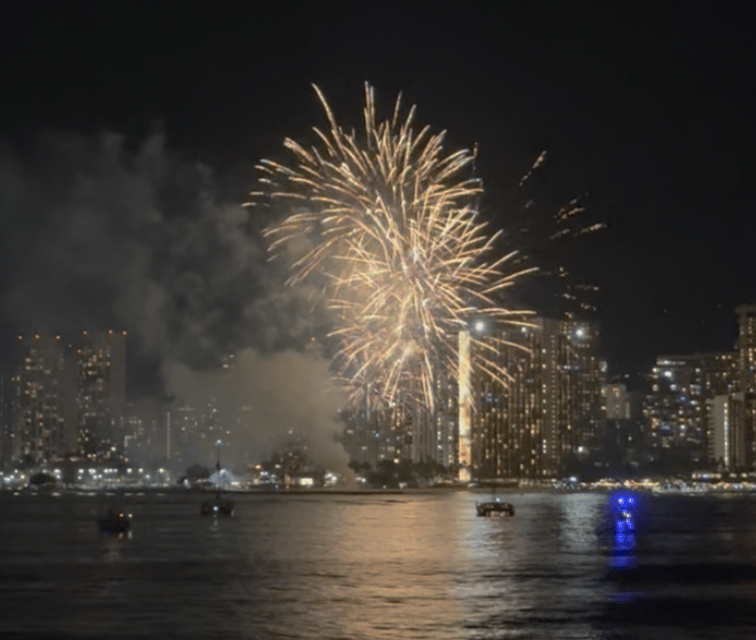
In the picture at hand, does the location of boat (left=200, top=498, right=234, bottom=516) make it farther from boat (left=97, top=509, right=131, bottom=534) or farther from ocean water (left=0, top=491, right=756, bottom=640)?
boat (left=97, top=509, right=131, bottom=534)

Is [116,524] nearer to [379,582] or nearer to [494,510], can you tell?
[494,510]

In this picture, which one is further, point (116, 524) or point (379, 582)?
point (116, 524)

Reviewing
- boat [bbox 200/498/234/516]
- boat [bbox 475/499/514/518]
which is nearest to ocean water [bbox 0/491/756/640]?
boat [bbox 475/499/514/518]

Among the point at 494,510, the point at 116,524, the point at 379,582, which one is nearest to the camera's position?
the point at 379,582

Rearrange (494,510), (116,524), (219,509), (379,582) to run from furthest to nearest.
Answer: (219,509)
(494,510)
(116,524)
(379,582)

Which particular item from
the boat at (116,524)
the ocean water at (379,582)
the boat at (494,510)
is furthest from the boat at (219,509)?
the boat at (116,524)

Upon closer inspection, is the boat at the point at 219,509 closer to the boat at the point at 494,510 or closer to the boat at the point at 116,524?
the boat at the point at 494,510

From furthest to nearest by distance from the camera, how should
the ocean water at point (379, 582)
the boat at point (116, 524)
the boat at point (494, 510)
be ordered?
the boat at point (494, 510)
the boat at point (116, 524)
the ocean water at point (379, 582)

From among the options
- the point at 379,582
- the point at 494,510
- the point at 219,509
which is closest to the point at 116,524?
the point at 219,509

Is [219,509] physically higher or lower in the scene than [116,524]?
lower

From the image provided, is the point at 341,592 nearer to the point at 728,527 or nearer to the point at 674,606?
the point at 674,606
